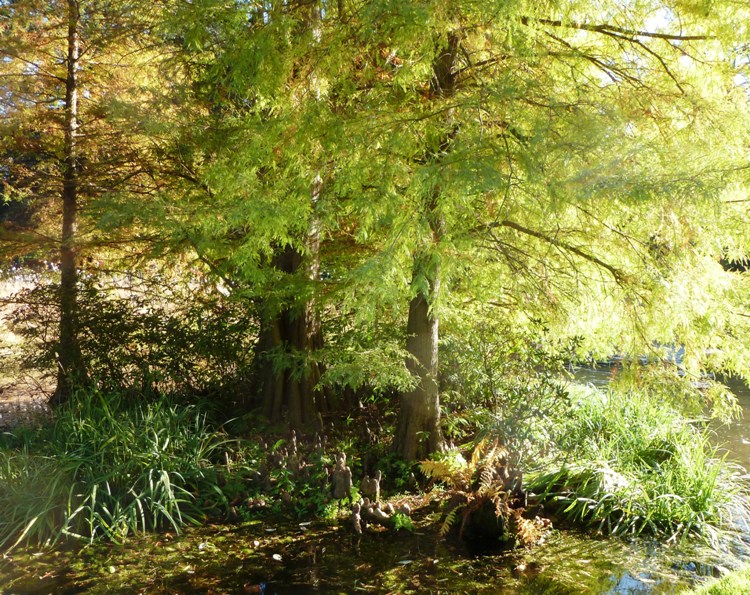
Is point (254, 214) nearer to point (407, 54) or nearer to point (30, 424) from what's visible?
point (407, 54)

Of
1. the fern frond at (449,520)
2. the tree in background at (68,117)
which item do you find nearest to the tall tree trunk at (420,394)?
the fern frond at (449,520)

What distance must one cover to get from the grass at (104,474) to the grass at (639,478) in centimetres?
321

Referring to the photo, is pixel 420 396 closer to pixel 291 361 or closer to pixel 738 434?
pixel 291 361

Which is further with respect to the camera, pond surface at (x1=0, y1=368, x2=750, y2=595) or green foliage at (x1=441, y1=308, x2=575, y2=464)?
green foliage at (x1=441, y1=308, x2=575, y2=464)

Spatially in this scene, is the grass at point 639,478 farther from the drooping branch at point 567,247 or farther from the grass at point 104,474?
the grass at point 104,474

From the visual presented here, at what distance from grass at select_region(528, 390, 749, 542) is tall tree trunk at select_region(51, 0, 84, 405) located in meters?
5.33

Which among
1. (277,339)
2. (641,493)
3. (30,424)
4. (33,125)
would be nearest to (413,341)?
(277,339)

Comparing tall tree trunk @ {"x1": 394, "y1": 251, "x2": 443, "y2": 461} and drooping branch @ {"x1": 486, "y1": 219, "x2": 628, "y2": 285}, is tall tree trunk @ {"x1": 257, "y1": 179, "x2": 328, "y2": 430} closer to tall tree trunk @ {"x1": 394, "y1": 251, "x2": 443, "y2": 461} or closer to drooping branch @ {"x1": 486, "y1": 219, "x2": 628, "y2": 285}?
tall tree trunk @ {"x1": 394, "y1": 251, "x2": 443, "y2": 461}

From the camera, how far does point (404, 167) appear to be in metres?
4.84

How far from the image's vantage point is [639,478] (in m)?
6.00

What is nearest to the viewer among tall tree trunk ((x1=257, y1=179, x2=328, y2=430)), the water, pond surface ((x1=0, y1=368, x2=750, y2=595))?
pond surface ((x1=0, y1=368, x2=750, y2=595))

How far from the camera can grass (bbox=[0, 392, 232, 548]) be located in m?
5.30

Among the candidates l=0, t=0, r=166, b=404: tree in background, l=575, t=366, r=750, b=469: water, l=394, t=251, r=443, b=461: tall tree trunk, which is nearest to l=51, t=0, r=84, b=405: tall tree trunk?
l=0, t=0, r=166, b=404: tree in background

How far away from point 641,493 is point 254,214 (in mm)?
4034
